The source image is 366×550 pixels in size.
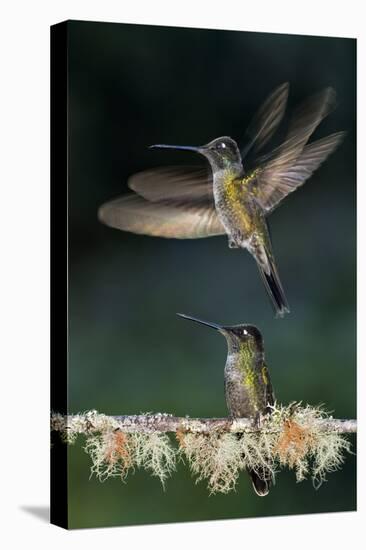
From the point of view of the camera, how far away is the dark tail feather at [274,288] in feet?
24.0

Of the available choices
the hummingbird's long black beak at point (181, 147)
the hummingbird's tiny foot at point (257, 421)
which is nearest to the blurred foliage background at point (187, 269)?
the hummingbird's long black beak at point (181, 147)

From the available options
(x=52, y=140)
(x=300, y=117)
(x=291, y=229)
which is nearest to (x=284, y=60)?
(x=300, y=117)

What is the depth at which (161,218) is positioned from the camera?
705 centimetres

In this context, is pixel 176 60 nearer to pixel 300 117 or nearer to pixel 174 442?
pixel 300 117

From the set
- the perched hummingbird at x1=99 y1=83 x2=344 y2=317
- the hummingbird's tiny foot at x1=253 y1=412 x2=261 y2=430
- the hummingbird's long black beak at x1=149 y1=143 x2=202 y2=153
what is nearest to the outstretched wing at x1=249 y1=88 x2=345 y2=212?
the perched hummingbird at x1=99 y1=83 x2=344 y2=317

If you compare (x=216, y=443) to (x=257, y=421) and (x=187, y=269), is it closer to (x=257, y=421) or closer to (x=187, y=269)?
(x=257, y=421)

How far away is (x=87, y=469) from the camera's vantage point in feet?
22.3

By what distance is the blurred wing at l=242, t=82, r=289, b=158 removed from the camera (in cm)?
723

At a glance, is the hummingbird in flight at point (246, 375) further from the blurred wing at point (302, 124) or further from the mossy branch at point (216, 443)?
the blurred wing at point (302, 124)

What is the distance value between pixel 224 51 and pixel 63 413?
2192mm

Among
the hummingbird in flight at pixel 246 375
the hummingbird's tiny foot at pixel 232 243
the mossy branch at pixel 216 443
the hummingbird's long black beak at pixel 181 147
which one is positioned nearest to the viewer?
the mossy branch at pixel 216 443

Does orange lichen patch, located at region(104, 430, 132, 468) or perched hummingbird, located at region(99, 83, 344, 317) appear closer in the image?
orange lichen patch, located at region(104, 430, 132, 468)

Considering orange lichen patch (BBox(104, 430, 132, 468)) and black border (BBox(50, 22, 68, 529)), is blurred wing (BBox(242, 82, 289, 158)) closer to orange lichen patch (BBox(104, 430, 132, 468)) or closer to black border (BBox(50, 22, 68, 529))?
black border (BBox(50, 22, 68, 529))

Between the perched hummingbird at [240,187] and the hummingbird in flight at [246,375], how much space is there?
0.89 ft
